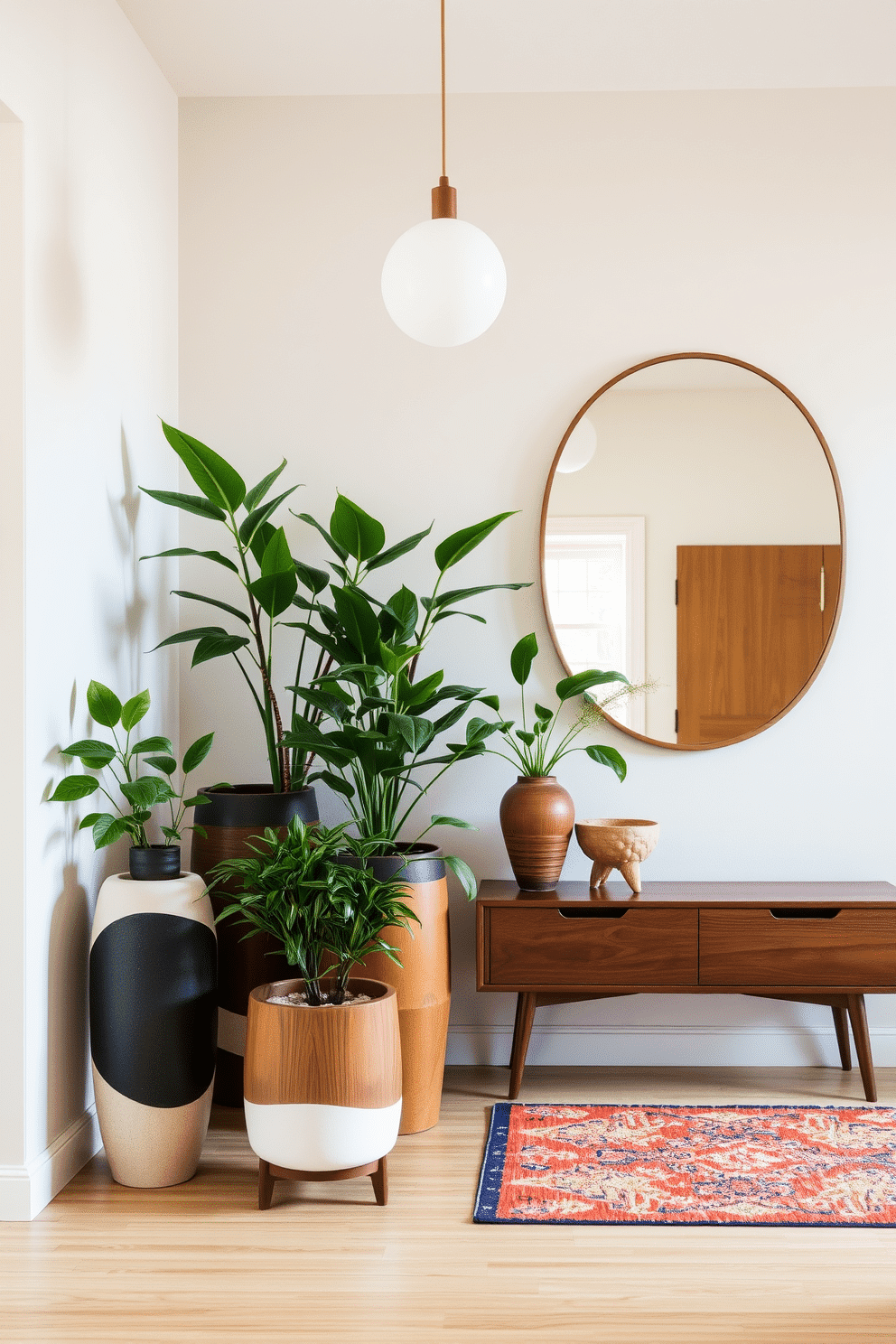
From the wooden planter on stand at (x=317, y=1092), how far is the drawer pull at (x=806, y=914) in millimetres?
1090

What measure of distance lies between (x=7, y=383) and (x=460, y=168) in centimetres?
153

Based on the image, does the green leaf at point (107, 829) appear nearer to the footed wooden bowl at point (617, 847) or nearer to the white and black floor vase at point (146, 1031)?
the white and black floor vase at point (146, 1031)

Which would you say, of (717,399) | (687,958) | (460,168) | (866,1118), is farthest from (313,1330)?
(460,168)

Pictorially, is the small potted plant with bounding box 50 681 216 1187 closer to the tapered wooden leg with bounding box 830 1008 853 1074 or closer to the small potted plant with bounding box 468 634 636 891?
the small potted plant with bounding box 468 634 636 891

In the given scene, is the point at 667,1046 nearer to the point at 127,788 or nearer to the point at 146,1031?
the point at 146,1031

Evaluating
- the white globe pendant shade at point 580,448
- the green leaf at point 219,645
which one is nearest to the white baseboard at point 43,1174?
the green leaf at point 219,645

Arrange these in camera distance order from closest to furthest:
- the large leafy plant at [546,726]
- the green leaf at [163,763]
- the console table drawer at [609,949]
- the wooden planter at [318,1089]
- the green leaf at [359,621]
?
1. the wooden planter at [318,1089]
2. the green leaf at [163,763]
3. the green leaf at [359,621]
4. the console table drawer at [609,949]
5. the large leafy plant at [546,726]

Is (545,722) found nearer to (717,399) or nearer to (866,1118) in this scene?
(717,399)

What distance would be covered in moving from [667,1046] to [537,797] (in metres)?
0.85

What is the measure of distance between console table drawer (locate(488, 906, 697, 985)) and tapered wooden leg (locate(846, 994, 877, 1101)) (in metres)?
0.42

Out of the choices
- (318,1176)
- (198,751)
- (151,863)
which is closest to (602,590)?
(198,751)

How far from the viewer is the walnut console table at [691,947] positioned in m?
2.73

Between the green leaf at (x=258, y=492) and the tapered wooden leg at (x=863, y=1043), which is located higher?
the green leaf at (x=258, y=492)

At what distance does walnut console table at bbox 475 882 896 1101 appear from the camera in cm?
273
